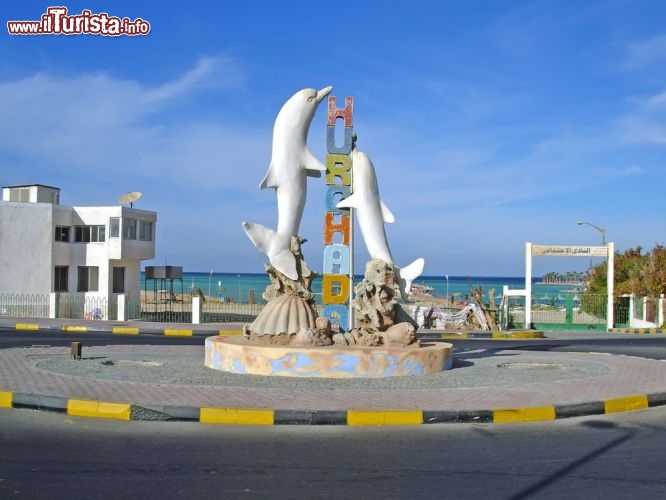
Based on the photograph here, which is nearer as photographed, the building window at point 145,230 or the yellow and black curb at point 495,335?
the yellow and black curb at point 495,335

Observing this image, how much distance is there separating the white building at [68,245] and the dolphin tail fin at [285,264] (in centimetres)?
1934

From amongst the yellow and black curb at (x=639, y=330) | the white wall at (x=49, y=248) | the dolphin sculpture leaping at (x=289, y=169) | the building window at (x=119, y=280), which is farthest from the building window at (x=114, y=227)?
the yellow and black curb at (x=639, y=330)

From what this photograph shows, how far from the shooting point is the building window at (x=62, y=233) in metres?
32.2

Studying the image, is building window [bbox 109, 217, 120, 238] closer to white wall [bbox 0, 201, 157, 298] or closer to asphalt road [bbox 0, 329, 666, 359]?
white wall [bbox 0, 201, 157, 298]

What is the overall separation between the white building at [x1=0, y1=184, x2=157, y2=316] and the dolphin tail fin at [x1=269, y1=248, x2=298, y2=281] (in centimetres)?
1934

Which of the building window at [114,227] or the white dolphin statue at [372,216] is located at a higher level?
the building window at [114,227]

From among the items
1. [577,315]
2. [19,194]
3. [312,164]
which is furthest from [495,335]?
[19,194]

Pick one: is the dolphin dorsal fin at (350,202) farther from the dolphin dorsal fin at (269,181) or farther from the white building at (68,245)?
the white building at (68,245)

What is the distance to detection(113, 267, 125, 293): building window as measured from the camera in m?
33.1

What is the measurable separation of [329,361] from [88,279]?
23.8m

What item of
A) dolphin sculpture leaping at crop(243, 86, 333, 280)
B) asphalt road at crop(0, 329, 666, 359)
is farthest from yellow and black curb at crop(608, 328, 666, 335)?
dolphin sculpture leaping at crop(243, 86, 333, 280)

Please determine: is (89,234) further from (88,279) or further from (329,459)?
(329,459)

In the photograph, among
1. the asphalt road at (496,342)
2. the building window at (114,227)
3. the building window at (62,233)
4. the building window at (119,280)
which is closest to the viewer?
the asphalt road at (496,342)

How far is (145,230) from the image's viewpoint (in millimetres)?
33938
